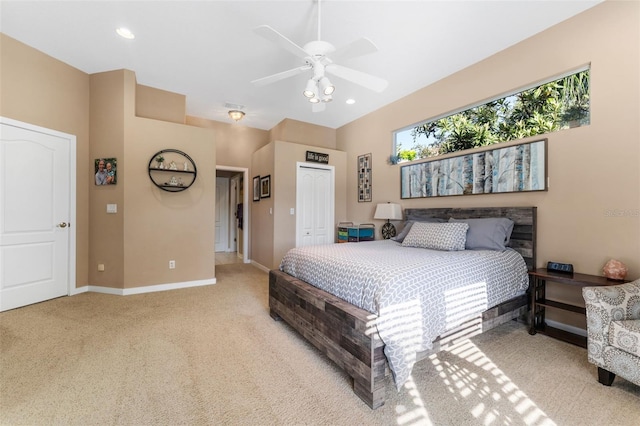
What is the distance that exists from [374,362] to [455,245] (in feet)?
5.58

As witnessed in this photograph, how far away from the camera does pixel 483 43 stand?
290cm

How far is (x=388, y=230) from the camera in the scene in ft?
14.2

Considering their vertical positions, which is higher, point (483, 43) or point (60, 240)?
point (483, 43)

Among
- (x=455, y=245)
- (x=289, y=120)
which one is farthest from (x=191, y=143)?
(x=455, y=245)

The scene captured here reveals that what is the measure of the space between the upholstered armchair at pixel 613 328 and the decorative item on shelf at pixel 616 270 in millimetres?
356

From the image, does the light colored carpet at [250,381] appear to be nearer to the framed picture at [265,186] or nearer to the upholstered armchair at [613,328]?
the upholstered armchair at [613,328]

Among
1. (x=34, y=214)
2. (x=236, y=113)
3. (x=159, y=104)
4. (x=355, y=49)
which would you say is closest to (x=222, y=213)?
(x=236, y=113)

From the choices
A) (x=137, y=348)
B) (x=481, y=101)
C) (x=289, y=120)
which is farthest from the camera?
(x=289, y=120)

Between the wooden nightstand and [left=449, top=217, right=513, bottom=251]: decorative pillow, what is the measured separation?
39cm

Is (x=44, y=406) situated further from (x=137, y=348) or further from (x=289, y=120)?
(x=289, y=120)

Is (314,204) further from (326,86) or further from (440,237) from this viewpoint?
(326,86)

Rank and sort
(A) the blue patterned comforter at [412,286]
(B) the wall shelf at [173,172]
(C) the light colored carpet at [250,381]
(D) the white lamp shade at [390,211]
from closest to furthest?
(C) the light colored carpet at [250,381], (A) the blue patterned comforter at [412,286], (B) the wall shelf at [173,172], (D) the white lamp shade at [390,211]

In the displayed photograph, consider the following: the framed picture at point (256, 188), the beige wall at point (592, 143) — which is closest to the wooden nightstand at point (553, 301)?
the beige wall at point (592, 143)

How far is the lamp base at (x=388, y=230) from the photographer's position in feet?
14.0
